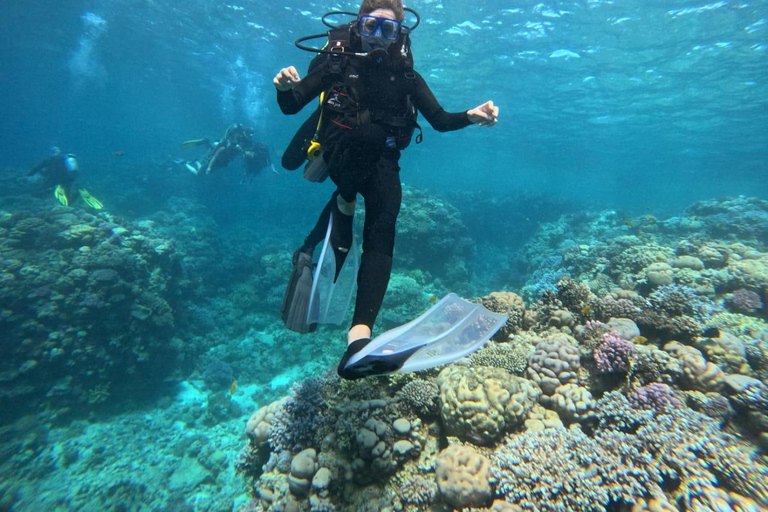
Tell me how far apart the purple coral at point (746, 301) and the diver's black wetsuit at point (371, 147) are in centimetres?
740

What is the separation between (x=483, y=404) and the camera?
316 cm

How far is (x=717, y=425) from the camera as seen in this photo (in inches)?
119

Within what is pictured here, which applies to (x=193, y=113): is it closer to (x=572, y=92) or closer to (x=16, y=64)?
(x=16, y=64)

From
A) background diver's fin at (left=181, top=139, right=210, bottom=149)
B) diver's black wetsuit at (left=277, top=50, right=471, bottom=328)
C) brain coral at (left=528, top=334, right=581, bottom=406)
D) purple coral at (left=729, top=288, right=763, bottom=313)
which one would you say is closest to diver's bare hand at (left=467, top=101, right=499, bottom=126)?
diver's black wetsuit at (left=277, top=50, right=471, bottom=328)

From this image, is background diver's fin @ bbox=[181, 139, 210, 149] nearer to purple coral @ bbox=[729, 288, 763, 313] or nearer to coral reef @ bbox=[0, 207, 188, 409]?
coral reef @ bbox=[0, 207, 188, 409]

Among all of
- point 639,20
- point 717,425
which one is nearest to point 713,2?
point 639,20

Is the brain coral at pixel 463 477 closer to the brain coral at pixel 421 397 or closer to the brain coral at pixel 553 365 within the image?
the brain coral at pixel 421 397

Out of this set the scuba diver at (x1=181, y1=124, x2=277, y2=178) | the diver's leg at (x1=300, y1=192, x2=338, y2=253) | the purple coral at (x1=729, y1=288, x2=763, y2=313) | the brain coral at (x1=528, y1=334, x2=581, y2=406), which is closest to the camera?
the brain coral at (x1=528, y1=334, x2=581, y2=406)

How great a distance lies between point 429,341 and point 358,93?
2395 mm

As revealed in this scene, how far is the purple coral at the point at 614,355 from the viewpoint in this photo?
362 centimetres

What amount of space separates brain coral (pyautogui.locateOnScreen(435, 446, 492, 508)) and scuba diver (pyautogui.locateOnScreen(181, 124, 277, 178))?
16.4m

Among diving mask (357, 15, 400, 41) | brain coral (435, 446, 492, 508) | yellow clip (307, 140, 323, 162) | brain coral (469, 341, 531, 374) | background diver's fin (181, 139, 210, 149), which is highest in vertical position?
background diver's fin (181, 139, 210, 149)

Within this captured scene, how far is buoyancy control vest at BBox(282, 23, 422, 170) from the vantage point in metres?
3.00

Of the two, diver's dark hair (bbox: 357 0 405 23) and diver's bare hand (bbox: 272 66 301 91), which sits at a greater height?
diver's dark hair (bbox: 357 0 405 23)
